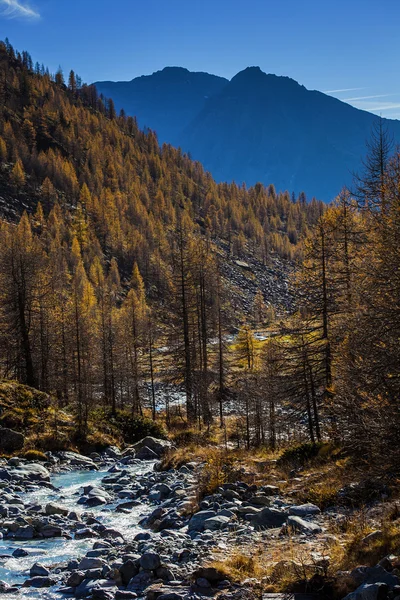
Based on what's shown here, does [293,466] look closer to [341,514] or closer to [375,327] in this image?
[341,514]

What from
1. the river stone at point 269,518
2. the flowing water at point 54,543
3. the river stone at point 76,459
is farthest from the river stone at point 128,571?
the river stone at point 76,459

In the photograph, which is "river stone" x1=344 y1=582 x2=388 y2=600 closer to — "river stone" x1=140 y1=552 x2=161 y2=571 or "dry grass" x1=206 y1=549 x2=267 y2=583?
"dry grass" x1=206 y1=549 x2=267 y2=583

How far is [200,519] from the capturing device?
37.3 ft

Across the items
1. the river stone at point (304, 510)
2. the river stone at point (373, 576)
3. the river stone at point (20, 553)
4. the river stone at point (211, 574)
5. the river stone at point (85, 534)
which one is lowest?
the river stone at point (85, 534)

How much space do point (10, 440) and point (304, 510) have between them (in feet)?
49.2

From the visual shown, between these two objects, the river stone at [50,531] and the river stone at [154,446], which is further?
the river stone at [154,446]

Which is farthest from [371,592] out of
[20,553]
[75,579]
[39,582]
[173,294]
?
[173,294]

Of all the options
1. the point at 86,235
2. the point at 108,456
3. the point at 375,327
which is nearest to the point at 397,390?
the point at 375,327

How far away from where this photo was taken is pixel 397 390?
928 cm

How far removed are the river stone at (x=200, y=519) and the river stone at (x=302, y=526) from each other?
2.07 metres

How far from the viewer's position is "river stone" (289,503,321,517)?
11104 mm

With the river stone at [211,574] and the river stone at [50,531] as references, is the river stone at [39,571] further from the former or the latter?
the river stone at [211,574]

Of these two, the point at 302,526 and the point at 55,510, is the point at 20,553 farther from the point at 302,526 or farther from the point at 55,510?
the point at 302,526

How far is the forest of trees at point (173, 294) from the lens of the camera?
1359 cm
